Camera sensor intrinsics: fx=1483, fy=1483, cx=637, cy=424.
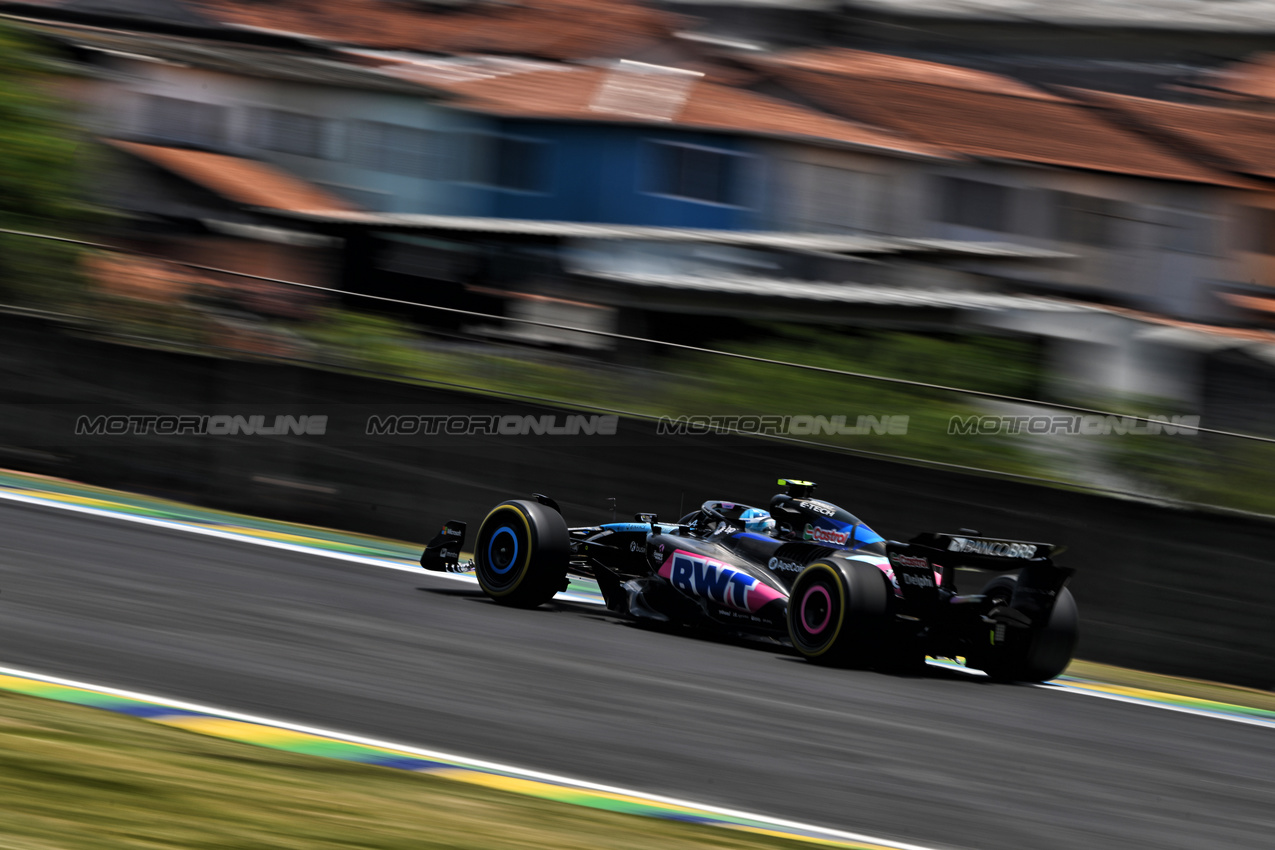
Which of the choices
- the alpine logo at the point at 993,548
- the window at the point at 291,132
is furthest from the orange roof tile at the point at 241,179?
the alpine logo at the point at 993,548

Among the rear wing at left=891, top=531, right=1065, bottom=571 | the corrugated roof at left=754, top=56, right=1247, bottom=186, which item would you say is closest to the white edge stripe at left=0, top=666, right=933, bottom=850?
the rear wing at left=891, top=531, right=1065, bottom=571

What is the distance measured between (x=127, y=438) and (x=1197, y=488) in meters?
9.05

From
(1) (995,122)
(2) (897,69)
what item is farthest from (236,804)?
(2) (897,69)

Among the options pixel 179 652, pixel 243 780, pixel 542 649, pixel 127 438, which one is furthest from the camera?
pixel 127 438

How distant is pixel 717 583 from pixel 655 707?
246cm

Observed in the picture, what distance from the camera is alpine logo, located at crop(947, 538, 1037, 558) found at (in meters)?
8.33

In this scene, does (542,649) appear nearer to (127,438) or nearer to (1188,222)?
(127,438)

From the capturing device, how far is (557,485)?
1288 cm

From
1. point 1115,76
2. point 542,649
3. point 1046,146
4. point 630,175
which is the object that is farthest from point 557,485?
point 1115,76

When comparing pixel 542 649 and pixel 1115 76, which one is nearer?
pixel 542 649

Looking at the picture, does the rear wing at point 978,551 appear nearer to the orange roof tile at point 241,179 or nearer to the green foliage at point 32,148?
the green foliage at point 32,148

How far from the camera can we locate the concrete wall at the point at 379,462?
1195 cm

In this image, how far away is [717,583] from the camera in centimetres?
897

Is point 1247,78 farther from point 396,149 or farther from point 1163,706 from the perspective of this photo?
point 1163,706
